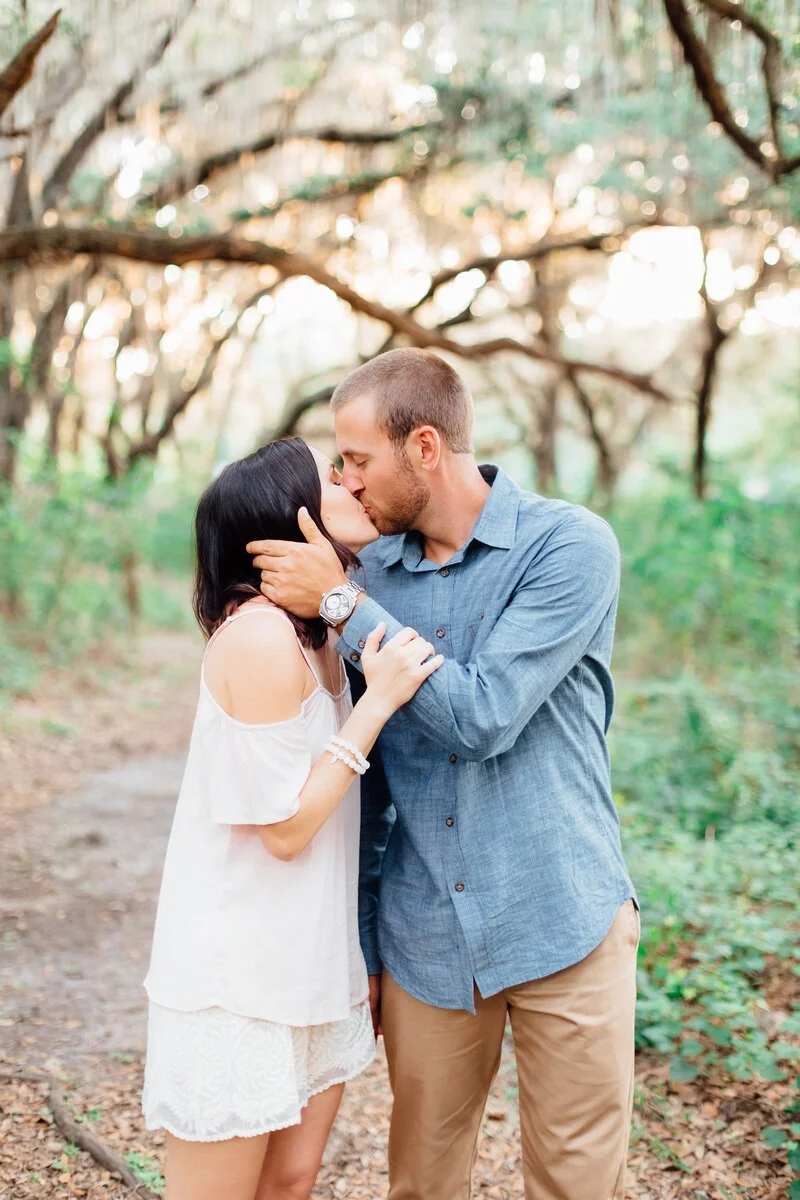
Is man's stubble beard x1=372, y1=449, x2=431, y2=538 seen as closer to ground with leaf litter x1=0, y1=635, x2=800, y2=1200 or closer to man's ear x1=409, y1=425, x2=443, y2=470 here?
man's ear x1=409, y1=425, x2=443, y2=470

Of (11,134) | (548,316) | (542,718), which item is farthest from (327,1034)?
(548,316)

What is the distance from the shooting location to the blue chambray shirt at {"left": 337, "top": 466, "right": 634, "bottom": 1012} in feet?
6.97

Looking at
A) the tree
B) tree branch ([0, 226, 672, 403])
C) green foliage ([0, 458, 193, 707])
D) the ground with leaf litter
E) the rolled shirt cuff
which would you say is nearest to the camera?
the rolled shirt cuff

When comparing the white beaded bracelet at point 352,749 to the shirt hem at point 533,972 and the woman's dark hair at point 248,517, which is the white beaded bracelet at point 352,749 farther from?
the shirt hem at point 533,972

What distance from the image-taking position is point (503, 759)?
7.47 feet

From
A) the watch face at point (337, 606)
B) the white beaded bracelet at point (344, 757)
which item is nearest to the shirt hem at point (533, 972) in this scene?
the white beaded bracelet at point (344, 757)

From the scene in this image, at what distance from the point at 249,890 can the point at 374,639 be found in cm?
58

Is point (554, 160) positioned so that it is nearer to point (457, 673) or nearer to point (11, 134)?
point (11, 134)

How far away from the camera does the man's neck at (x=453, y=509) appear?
8.01 feet

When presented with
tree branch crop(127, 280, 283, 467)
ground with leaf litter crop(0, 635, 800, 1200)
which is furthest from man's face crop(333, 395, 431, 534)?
tree branch crop(127, 280, 283, 467)

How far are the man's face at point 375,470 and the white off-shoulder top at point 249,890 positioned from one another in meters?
0.40

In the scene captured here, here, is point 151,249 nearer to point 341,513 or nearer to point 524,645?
point 341,513

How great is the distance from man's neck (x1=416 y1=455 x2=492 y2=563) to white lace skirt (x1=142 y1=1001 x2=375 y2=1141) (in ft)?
3.65

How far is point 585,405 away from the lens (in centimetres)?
1470
